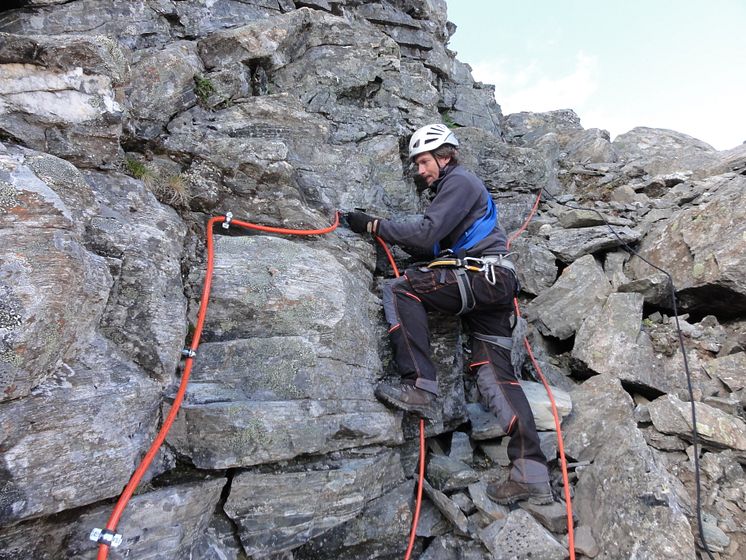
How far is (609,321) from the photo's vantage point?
7.06 meters

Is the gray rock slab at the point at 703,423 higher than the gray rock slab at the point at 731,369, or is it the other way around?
the gray rock slab at the point at 731,369

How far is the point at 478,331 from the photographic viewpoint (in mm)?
5941

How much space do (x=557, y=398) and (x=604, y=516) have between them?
1.59 meters

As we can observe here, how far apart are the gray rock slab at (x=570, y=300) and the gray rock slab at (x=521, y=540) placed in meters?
3.56

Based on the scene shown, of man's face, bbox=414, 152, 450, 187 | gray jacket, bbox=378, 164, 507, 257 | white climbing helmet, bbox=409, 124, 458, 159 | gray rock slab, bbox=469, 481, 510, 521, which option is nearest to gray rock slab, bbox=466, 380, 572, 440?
gray rock slab, bbox=469, 481, 510, 521

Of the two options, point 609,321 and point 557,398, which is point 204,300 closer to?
point 557,398

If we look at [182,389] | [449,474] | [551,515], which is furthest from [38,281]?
[551,515]

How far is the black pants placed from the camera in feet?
17.0

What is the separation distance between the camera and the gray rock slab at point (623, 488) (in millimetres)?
4387

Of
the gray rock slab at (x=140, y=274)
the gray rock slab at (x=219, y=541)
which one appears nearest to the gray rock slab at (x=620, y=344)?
the gray rock slab at (x=219, y=541)

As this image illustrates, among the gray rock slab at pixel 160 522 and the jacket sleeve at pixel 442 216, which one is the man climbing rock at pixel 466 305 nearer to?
the jacket sleeve at pixel 442 216

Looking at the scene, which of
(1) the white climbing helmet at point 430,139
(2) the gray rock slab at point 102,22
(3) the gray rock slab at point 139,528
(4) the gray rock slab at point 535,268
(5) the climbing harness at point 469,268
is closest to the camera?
(3) the gray rock slab at point 139,528

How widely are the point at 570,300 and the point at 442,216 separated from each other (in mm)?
3463

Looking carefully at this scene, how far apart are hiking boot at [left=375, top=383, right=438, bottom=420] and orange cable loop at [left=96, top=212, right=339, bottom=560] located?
210cm
